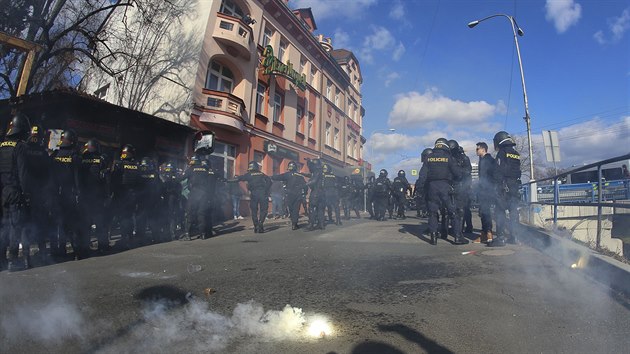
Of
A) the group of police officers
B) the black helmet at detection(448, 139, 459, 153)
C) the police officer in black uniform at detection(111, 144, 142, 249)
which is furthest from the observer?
the black helmet at detection(448, 139, 459, 153)

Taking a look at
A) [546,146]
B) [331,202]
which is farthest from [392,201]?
[546,146]

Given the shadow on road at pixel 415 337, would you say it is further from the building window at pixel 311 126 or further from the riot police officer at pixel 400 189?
the building window at pixel 311 126

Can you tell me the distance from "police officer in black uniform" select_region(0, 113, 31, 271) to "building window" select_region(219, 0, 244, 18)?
12.7 meters

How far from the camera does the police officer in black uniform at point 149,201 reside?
7664 mm

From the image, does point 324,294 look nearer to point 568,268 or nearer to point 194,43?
point 568,268

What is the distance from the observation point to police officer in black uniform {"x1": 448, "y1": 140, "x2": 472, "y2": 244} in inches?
272

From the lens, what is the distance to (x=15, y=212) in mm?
4797

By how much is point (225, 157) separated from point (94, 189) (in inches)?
352

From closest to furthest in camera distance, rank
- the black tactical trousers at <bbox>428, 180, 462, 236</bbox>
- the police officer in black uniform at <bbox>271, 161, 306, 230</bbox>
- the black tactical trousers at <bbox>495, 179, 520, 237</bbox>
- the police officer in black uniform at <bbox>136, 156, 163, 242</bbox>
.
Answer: the black tactical trousers at <bbox>495, 179, 520, 237</bbox>
the black tactical trousers at <bbox>428, 180, 462, 236</bbox>
the police officer in black uniform at <bbox>136, 156, 163, 242</bbox>
the police officer in black uniform at <bbox>271, 161, 306, 230</bbox>

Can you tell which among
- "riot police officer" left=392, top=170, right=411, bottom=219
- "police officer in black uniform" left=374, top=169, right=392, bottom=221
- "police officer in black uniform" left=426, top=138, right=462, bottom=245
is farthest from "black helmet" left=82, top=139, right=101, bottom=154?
"riot police officer" left=392, top=170, right=411, bottom=219

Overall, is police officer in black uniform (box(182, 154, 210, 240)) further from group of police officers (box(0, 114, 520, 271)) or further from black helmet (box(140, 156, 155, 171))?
black helmet (box(140, 156, 155, 171))

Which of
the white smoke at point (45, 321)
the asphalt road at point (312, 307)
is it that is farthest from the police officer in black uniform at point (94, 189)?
the white smoke at point (45, 321)

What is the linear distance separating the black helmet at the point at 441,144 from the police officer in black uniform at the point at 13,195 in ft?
22.3

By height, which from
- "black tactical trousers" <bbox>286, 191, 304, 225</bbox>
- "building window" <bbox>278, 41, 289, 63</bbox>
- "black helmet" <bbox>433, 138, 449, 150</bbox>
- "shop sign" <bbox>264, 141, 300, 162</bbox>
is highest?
"building window" <bbox>278, 41, 289, 63</bbox>
